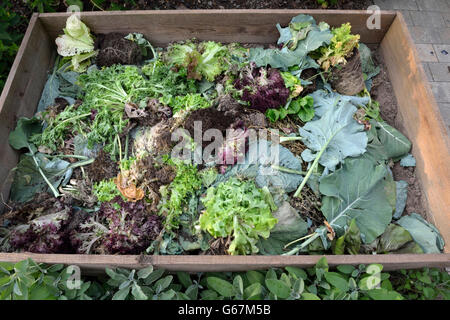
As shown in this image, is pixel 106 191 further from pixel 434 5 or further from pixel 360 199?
pixel 434 5

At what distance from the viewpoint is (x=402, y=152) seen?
8.73 feet

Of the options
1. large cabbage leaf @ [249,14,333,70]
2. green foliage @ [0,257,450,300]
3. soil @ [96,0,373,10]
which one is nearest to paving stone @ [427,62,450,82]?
soil @ [96,0,373,10]

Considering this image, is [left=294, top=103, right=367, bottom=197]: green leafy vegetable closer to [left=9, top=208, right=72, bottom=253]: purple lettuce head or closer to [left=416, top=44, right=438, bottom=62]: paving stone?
[left=9, top=208, right=72, bottom=253]: purple lettuce head

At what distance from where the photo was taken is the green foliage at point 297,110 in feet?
8.51

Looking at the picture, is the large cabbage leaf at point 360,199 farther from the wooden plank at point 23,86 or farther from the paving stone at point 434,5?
the paving stone at point 434,5

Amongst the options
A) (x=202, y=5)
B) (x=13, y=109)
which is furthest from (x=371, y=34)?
(x=13, y=109)

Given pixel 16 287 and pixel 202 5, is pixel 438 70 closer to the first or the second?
pixel 202 5

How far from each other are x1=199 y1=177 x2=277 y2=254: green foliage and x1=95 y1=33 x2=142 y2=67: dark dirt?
5.65 feet

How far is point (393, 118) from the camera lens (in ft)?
9.59

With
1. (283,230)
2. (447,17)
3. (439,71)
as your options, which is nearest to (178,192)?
(283,230)

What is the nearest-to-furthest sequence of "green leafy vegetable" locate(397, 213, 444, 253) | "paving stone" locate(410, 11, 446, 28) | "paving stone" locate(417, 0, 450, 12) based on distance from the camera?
"green leafy vegetable" locate(397, 213, 444, 253)
"paving stone" locate(410, 11, 446, 28)
"paving stone" locate(417, 0, 450, 12)

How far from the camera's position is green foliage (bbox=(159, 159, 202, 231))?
7.22ft

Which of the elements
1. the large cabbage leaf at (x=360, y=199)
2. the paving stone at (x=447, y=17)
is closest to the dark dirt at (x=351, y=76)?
the large cabbage leaf at (x=360, y=199)
